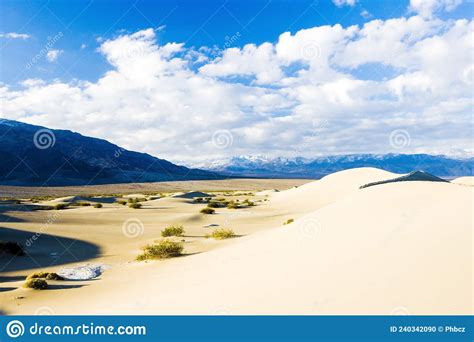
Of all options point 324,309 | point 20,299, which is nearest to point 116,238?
point 20,299

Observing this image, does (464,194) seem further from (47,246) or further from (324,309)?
(47,246)

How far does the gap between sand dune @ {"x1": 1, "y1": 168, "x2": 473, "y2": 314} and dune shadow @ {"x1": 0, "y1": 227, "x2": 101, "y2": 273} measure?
132 inches

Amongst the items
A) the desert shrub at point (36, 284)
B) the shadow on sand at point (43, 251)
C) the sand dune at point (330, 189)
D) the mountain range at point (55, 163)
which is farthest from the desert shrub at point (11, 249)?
the mountain range at point (55, 163)

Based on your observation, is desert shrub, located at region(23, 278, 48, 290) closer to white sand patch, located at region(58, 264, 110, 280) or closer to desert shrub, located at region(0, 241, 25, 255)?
white sand patch, located at region(58, 264, 110, 280)

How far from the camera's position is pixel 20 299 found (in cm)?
897

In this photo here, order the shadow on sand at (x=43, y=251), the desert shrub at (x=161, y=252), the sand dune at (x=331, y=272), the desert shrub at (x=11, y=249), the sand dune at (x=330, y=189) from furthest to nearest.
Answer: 1. the sand dune at (x=330, y=189)
2. the desert shrub at (x=11, y=249)
3. the shadow on sand at (x=43, y=251)
4. the desert shrub at (x=161, y=252)
5. the sand dune at (x=331, y=272)

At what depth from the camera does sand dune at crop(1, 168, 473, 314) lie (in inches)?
251

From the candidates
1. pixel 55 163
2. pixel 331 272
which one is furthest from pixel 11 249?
pixel 55 163

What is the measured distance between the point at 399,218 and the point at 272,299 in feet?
15.5
